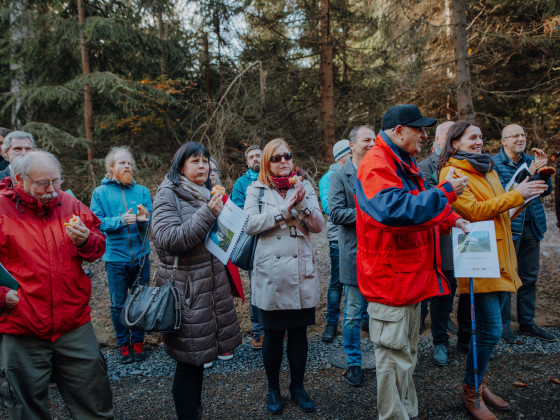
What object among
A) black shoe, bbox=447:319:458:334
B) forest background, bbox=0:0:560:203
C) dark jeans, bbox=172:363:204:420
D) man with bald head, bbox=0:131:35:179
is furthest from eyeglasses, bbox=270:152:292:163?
forest background, bbox=0:0:560:203

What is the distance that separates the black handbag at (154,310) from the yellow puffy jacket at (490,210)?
232 cm

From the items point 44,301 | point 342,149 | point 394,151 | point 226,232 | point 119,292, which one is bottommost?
point 119,292

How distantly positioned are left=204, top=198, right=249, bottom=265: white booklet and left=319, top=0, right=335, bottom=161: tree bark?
8.51m

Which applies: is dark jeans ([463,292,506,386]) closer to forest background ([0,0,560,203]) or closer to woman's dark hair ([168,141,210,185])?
woman's dark hair ([168,141,210,185])

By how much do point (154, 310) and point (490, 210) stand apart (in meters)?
2.67

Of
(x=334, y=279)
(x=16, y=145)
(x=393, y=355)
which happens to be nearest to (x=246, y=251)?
(x=393, y=355)

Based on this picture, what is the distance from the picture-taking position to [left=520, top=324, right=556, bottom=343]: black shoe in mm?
4160

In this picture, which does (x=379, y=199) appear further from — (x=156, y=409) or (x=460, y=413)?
(x=156, y=409)

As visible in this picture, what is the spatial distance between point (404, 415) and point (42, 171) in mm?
2888

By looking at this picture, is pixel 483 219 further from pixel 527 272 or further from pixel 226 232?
pixel 527 272

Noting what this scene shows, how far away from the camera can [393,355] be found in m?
2.35

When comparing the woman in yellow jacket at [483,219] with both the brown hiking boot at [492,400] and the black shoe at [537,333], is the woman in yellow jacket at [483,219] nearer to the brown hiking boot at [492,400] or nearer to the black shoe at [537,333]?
the brown hiking boot at [492,400]

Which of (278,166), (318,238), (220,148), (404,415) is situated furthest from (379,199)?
(220,148)

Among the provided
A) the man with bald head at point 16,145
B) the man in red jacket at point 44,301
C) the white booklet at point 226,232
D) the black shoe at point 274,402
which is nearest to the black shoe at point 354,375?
the black shoe at point 274,402
